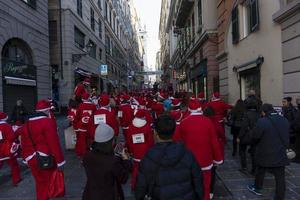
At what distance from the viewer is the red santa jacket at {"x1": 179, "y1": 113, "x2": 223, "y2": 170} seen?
586cm

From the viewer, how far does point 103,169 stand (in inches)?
159

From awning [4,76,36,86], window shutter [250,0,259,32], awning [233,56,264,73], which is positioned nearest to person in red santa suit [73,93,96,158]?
awning [233,56,264,73]

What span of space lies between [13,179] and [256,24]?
8896 millimetres

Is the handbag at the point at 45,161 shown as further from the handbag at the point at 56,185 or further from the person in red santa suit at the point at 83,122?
the person in red santa suit at the point at 83,122

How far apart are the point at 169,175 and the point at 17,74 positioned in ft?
54.1

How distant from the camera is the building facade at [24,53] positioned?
57.4 ft

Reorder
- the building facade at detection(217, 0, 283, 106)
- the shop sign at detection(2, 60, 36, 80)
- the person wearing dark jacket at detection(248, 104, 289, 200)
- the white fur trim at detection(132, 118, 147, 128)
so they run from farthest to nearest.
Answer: the shop sign at detection(2, 60, 36, 80) → the building facade at detection(217, 0, 283, 106) → the white fur trim at detection(132, 118, 147, 128) → the person wearing dark jacket at detection(248, 104, 289, 200)

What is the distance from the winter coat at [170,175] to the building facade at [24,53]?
14.3 metres

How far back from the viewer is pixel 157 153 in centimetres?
363

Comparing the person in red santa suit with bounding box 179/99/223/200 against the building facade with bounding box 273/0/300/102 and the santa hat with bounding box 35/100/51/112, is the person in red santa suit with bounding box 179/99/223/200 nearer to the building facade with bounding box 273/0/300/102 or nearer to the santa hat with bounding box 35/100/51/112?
the santa hat with bounding box 35/100/51/112

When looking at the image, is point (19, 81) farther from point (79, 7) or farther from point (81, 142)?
point (79, 7)

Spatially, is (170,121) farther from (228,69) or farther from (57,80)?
(57,80)

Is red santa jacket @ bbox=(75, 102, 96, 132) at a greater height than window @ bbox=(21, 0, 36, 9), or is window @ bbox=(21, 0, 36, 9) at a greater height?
window @ bbox=(21, 0, 36, 9)

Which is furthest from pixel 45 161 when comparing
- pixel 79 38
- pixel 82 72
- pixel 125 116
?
pixel 79 38
